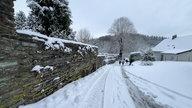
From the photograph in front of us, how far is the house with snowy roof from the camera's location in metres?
30.6

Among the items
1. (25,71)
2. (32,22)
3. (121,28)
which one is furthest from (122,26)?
(25,71)

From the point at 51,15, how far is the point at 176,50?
99.0ft

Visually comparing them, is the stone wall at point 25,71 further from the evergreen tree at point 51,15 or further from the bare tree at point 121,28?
the bare tree at point 121,28

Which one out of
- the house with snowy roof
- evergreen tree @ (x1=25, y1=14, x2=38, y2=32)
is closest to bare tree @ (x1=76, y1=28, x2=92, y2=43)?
the house with snowy roof

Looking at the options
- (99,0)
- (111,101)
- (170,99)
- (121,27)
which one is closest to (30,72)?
(111,101)

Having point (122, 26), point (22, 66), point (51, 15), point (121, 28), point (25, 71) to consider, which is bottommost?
point (25, 71)

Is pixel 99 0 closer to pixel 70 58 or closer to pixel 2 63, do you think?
pixel 70 58

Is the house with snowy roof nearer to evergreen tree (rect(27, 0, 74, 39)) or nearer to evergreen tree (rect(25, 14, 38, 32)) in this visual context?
evergreen tree (rect(27, 0, 74, 39))

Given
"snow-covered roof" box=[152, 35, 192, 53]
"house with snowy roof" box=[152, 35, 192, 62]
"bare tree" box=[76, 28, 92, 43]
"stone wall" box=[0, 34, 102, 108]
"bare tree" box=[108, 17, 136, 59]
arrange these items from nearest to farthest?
"stone wall" box=[0, 34, 102, 108]
"house with snowy roof" box=[152, 35, 192, 62]
"snow-covered roof" box=[152, 35, 192, 53]
"bare tree" box=[108, 17, 136, 59]
"bare tree" box=[76, 28, 92, 43]

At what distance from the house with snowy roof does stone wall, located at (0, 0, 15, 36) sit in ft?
108

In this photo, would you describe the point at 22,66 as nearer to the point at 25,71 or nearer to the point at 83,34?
the point at 25,71

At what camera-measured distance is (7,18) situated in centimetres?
301

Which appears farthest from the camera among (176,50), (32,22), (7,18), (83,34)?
(83,34)

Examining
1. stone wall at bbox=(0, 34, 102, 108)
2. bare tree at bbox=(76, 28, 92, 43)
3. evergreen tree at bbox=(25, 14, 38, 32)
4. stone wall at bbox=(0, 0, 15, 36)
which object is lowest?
stone wall at bbox=(0, 34, 102, 108)
